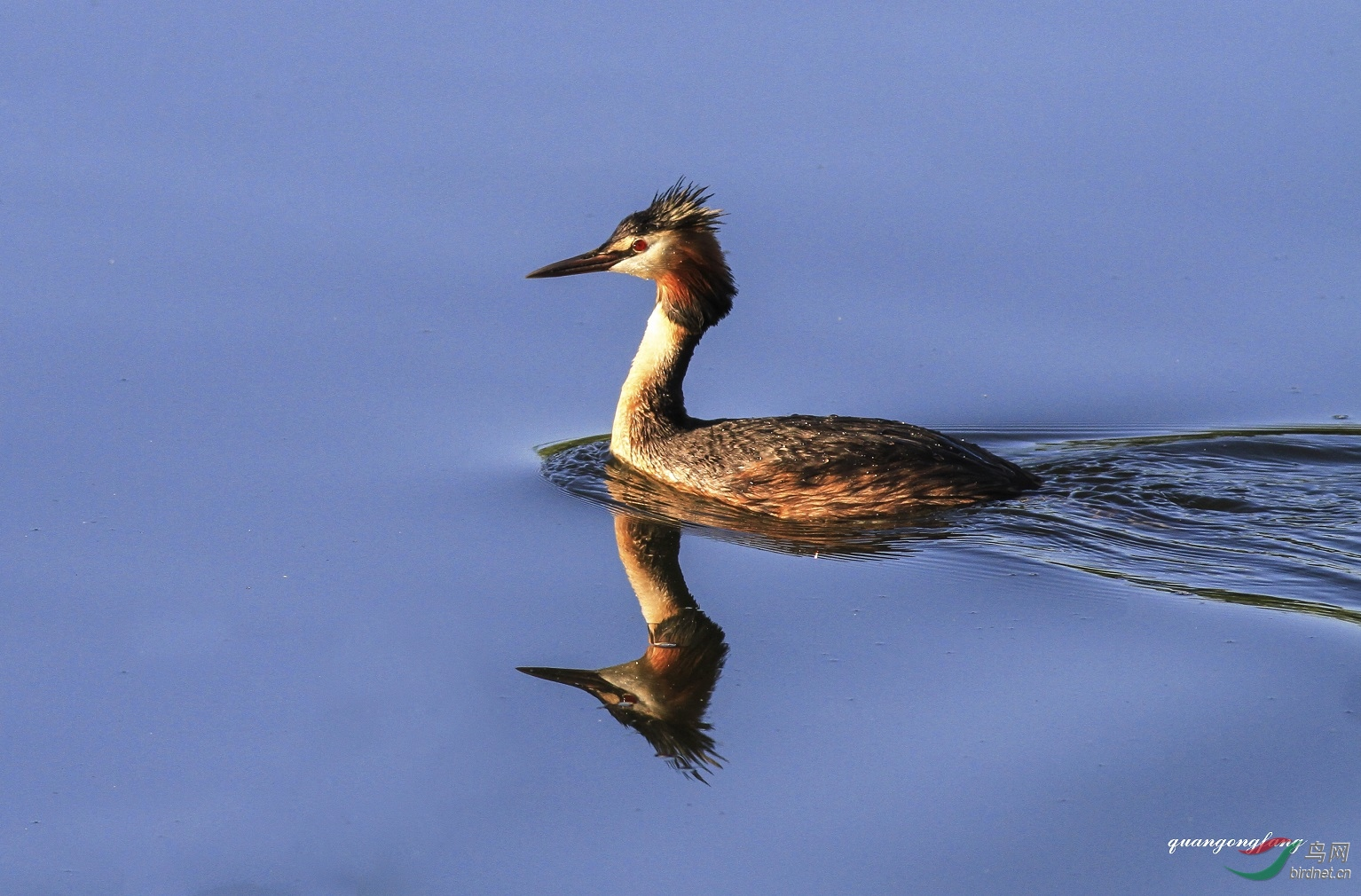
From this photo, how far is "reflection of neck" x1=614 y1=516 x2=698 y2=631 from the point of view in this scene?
9992mm

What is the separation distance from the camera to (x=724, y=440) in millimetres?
11500

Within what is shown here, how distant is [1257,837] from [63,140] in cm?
1092

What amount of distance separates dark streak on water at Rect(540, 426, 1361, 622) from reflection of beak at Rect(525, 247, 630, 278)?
44.7 inches

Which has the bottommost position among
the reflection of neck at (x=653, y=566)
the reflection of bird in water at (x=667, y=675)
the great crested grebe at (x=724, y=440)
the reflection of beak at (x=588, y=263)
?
the reflection of bird in water at (x=667, y=675)

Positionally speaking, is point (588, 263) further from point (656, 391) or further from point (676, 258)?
point (656, 391)

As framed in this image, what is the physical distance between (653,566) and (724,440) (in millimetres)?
1265

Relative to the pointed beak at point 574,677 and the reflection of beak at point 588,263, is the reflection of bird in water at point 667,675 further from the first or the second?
the reflection of beak at point 588,263

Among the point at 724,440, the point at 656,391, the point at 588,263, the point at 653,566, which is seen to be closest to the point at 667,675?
the point at 653,566

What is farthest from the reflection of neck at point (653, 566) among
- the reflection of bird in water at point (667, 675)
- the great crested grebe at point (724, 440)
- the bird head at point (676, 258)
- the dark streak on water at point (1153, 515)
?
the bird head at point (676, 258)

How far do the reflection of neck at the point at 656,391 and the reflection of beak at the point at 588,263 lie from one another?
14.1 inches

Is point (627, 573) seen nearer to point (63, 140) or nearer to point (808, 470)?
point (808, 470)

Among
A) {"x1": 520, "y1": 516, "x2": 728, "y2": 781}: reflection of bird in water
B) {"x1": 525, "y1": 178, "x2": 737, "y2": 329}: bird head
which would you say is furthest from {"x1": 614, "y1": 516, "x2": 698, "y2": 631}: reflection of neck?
{"x1": 525, "y1": 178, "x2": 737, "y2": 329}: bird head

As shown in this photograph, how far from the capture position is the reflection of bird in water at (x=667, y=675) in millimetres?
8570

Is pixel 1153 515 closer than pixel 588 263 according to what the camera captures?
Yes
